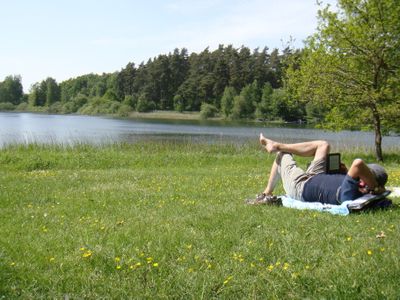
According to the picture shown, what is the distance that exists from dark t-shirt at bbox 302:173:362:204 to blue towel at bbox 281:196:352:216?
0.42 ft

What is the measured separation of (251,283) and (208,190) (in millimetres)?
5820

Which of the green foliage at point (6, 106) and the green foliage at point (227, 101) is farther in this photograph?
the green foliage at point (6, 106)

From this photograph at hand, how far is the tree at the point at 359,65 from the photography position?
66.1 ft

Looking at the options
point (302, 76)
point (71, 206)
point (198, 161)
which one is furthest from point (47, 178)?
point (302, 76)

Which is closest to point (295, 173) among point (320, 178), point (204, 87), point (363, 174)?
point (320, 178)

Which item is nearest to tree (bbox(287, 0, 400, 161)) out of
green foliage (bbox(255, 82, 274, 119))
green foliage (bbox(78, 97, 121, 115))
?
green foliage (bbox(255, 82, 274, 119))

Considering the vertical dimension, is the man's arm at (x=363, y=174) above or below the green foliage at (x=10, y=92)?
below

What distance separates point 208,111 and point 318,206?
101 metres

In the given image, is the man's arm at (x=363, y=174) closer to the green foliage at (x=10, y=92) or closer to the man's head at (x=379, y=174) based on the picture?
the man's head at (x=379, y=174)

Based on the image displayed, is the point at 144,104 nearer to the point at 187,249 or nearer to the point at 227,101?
the point at 227,101

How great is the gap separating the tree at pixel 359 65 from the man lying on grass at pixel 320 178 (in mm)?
13795

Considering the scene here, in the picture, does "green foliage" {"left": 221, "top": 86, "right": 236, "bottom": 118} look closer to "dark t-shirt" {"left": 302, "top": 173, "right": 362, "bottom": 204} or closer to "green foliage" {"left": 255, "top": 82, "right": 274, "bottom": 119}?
"green foliage" {"left": 255, "top": 82, "right": 274, "bottom": 119}

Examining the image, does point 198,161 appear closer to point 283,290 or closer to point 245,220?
point 245,220

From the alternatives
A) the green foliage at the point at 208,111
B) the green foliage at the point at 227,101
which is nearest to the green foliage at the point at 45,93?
the green foliage at the point at 208,111
